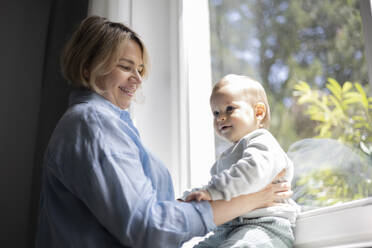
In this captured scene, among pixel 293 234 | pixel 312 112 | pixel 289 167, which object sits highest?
pixel 312 112

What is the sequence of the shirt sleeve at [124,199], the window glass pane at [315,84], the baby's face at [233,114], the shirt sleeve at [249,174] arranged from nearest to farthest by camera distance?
the shirt sleeve at [124,199] < the shirt sleeve at [249,174] < the window glass pane at [315,84] < the baby's face at [233,114]

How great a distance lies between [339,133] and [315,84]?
0.21 metres

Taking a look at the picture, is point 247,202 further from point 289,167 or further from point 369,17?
point 369,17

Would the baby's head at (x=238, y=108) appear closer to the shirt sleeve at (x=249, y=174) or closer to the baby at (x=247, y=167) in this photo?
the baby at (x=247, y=167)

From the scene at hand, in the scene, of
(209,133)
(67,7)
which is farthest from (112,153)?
(67,7)

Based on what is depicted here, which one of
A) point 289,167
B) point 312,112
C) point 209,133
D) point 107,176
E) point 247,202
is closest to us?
point 107,176

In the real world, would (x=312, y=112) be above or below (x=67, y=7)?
below

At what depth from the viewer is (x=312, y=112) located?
1424 millimetres

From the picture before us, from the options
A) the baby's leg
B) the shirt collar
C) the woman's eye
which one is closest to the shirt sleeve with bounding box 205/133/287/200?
the baby's leg

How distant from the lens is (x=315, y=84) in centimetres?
141

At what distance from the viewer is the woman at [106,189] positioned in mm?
1017

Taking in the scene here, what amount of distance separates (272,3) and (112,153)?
3.14 ft

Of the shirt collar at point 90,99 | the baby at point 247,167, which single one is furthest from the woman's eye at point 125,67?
the baby at point 247,167

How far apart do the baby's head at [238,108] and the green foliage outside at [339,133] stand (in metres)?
0.17
